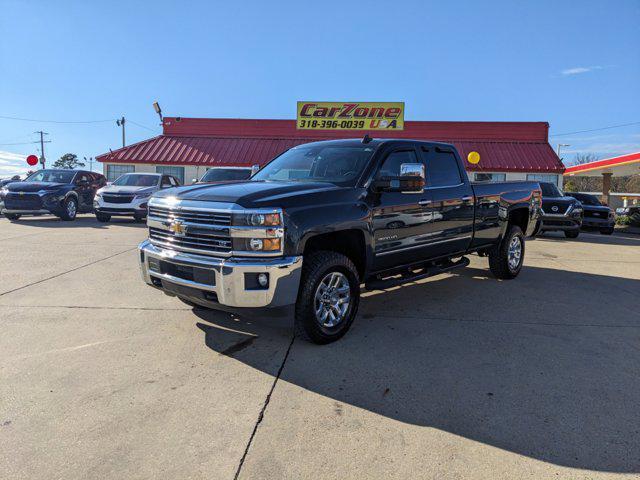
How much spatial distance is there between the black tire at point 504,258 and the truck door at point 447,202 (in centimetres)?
115

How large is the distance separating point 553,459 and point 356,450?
3.65 feet

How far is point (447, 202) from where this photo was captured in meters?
5.69

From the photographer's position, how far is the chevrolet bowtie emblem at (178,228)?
4.04m

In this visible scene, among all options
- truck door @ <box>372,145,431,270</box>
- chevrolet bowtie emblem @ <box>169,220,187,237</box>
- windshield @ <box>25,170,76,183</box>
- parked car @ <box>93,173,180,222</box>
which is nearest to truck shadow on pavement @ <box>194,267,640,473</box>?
truck door @ <box>372,145,431,270</box>

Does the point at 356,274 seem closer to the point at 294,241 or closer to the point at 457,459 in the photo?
the point at 294,241

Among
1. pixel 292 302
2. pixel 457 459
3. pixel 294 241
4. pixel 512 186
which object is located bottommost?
pixel 457 459

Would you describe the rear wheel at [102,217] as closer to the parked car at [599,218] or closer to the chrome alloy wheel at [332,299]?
the chrome alloy wheel at [332,299]

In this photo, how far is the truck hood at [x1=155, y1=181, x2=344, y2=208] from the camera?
12.4ft

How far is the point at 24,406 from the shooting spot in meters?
3.06

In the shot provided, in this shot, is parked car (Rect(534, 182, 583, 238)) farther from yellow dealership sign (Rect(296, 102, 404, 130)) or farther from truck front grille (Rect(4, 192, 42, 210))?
truck front grille (Rect(4, 192, 42, 210))

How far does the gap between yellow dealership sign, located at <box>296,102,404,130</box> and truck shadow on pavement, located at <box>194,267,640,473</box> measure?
1903 centimetres

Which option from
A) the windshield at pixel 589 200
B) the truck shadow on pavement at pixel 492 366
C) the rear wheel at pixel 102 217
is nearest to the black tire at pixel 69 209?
the rear wheel at pixel 102 217

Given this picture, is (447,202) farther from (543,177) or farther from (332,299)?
(543,177)

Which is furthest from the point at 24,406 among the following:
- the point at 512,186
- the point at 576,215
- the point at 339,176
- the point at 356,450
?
the point at 576,215
